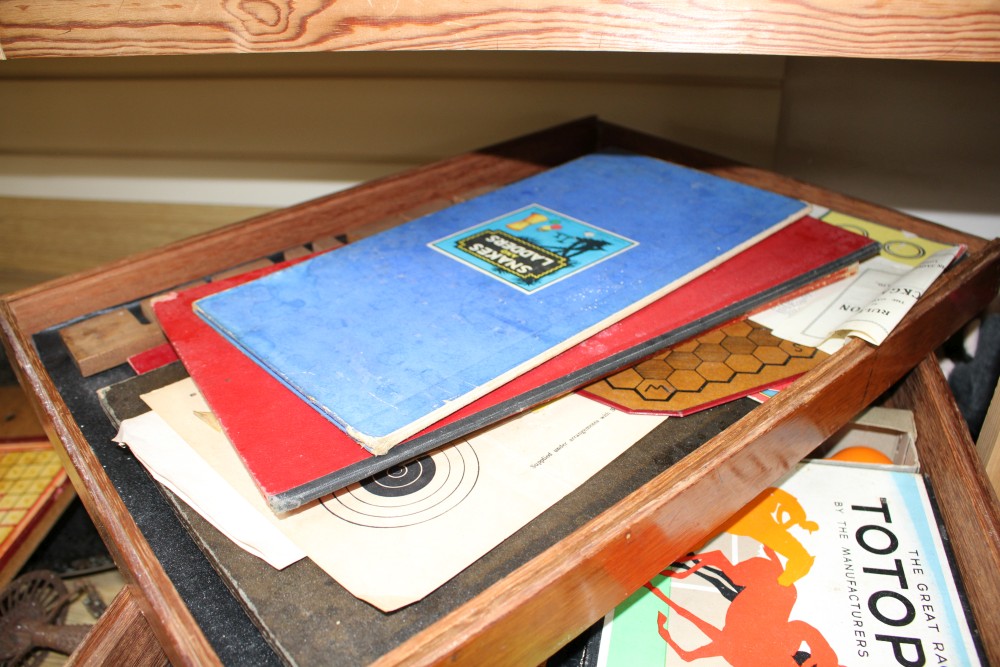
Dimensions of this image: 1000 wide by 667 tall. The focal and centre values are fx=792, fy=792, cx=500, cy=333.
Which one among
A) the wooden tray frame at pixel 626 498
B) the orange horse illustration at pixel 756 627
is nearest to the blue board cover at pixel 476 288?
the wooden tray frame at pixel 626 498

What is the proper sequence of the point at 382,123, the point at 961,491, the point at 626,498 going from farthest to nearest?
the point at 382,123, the point at 961,491, the point at 626,498

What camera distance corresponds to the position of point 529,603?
46 centimetres

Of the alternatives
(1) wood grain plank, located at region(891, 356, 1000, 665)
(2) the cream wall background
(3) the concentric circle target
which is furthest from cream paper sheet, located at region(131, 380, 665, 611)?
(2) the cream wall background

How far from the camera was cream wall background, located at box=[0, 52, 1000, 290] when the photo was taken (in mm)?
1049

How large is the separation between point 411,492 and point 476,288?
0.21 meters

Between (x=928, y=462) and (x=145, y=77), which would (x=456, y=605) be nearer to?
(x=928, y=462)

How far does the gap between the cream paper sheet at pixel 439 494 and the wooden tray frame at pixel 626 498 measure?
6 cm

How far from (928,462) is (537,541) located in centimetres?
41

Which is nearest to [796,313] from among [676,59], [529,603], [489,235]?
[489,235]

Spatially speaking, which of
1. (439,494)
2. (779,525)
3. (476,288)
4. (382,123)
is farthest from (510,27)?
(382,123)

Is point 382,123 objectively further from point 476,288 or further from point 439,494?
point 439,494

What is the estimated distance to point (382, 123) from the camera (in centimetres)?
128

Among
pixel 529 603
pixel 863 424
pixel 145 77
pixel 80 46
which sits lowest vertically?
pixel 863 424

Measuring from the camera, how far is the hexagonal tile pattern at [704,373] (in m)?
0.64
